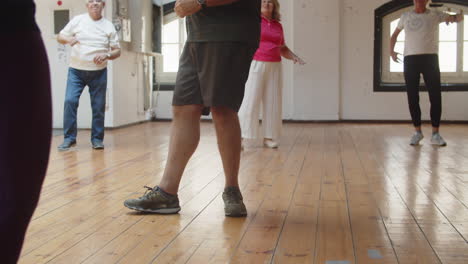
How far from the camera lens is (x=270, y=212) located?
2.99m

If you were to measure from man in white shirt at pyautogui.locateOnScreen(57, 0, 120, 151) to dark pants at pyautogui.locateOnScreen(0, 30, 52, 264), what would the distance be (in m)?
4.87

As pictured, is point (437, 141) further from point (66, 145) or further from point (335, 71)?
point (66, 145)

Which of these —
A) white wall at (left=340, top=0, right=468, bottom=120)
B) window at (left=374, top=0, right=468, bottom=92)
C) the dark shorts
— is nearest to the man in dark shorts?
the dark shorts

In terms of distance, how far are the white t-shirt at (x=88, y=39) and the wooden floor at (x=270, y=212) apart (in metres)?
0.89

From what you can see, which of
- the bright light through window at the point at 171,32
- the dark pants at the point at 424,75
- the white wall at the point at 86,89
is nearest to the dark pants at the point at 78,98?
the white wall at the point at 86,89

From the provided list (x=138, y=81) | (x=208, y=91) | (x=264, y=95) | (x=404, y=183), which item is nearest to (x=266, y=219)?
(x=208, y=91)

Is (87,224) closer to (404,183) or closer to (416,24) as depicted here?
(404,183)

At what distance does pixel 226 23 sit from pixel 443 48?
301 inches

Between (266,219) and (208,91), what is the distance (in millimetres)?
626

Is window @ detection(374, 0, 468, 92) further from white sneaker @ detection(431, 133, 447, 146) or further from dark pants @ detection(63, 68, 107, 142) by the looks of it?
dark pants @ detection(63, 68, 107, 142)

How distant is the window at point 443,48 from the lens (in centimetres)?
951

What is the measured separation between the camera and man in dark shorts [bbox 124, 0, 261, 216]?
8.73 feet

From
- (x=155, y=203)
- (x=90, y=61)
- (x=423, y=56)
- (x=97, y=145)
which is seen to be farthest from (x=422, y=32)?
(x=155, y=203)

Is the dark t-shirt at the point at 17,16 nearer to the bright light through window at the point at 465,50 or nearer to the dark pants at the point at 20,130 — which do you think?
the dark pants at the point at 20,130
